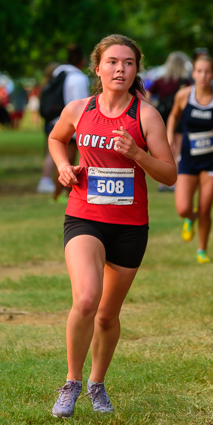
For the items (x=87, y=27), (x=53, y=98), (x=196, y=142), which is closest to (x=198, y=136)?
(x=196, y=142)

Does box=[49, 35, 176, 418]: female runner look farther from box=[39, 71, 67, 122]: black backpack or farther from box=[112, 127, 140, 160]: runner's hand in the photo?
box=[39, 71, 67, 122]: black backpack

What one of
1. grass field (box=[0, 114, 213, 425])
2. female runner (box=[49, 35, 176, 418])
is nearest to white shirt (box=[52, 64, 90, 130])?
grass field (box=[0, 114, 213, 425])

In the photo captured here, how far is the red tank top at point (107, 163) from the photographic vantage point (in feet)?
12.6

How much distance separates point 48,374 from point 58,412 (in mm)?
819

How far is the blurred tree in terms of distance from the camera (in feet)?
54.5

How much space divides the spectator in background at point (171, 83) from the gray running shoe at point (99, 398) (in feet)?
29.8

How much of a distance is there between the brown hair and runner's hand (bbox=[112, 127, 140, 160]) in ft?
1.91

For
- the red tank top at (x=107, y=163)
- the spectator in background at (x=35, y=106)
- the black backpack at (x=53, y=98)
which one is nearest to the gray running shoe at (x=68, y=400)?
the red tank top at (x=107, y=163)

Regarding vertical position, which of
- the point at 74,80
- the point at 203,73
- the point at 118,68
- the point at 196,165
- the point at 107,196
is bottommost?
the point at 196,165

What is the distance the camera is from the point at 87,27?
21.0 m

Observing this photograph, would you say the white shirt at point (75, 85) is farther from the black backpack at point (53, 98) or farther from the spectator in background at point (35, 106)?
the spectator in background at point (35, 106)

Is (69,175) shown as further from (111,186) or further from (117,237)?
(117,237)

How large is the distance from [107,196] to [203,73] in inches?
161

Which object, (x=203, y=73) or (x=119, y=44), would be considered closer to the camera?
(x=119, y=44)
